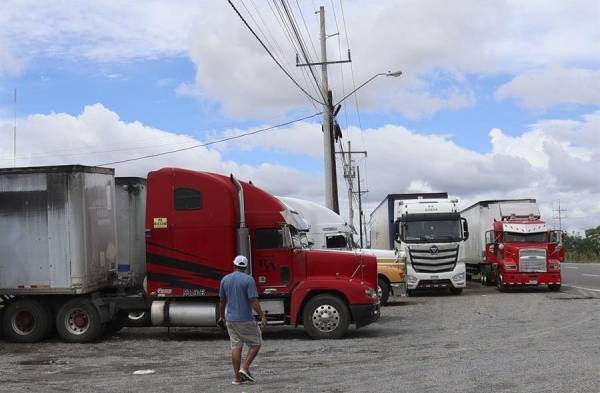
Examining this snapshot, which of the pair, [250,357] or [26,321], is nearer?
[250,357]

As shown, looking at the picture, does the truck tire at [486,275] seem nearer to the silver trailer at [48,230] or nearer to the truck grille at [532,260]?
the truck grille at [532,260]

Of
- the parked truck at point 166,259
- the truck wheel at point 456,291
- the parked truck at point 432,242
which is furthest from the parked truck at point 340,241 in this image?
the parked truck at point 166,259

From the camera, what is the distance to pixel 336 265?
13.6 metres

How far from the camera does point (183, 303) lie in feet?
44.8

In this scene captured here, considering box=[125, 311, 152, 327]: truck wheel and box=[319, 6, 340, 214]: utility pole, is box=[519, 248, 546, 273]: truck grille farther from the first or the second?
box=[125, 311, 152, 327]: truck wheel

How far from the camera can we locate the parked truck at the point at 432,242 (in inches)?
914

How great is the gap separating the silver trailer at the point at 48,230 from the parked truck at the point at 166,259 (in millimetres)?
19

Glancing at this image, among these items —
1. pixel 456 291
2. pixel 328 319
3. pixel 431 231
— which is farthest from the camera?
pixel 456 291

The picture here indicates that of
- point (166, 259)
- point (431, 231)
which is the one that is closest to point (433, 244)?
point (431, 231)

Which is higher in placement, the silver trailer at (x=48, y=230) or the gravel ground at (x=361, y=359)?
the silver trailer at (x=48, y=230)

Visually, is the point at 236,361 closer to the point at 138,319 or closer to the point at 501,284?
the point at 138,319

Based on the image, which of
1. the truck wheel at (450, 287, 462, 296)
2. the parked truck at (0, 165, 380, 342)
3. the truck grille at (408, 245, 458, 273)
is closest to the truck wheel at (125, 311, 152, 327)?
the parked truck at (0, 165, 380, 342)

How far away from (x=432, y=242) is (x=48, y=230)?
1365cm

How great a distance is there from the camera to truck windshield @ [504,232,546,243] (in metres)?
24.1
